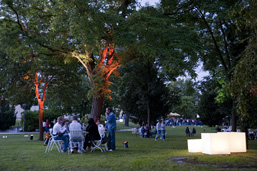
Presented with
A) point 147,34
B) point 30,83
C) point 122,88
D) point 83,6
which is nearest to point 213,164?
point 147,34

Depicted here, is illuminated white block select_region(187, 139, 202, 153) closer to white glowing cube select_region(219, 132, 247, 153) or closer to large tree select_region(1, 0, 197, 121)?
white glowing cube select_region(219, 132, 247, 153)

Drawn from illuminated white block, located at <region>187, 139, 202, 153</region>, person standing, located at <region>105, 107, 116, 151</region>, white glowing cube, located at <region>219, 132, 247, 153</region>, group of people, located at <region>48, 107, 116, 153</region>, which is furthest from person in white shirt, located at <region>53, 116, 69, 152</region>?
white glowing cube, located at <region>219, 132, 247, 153</region>

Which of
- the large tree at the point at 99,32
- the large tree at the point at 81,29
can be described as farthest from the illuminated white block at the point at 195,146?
the large tree at the point at 81,29

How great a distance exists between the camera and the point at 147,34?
55.3 feet

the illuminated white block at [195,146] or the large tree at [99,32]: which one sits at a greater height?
the large tree at [99,32]

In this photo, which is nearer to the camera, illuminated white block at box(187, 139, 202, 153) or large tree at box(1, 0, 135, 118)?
illuminated white block at box(187, 139, 202, 153)

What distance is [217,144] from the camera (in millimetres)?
10500

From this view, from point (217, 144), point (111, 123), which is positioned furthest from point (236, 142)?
point (111, 123)

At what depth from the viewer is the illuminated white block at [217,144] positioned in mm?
10453

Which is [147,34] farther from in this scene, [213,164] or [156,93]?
[156,93]

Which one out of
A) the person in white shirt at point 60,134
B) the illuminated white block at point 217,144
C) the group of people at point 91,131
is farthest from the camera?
the person in white shirt at point 60,134

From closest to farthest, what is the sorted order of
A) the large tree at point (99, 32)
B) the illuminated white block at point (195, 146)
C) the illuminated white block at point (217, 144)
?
the illuminated white block at point (217, 144), the illuminated white block at point (195, 146), the large tree at point (99, 32)

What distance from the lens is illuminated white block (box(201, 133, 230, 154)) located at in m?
10.5

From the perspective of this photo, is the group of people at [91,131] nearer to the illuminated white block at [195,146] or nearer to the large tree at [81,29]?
the illuminated white block at [195,146]
